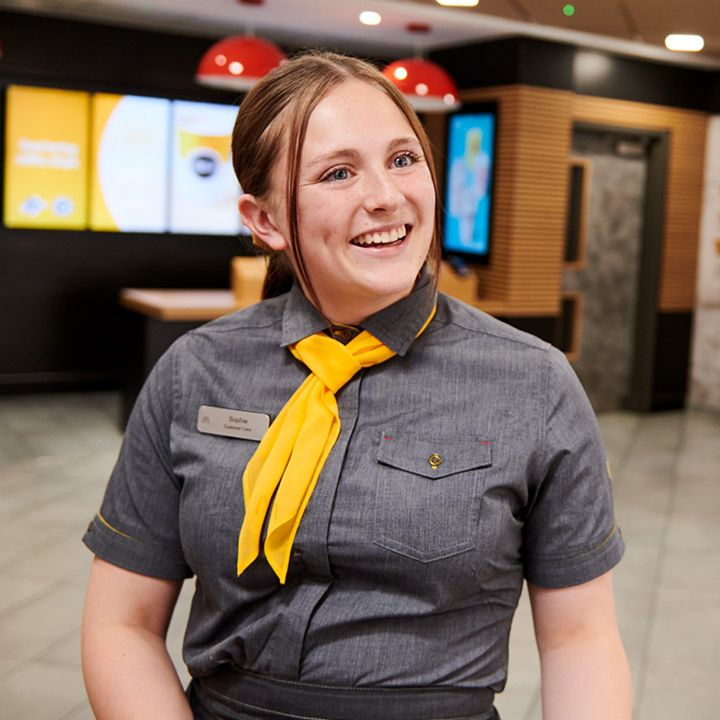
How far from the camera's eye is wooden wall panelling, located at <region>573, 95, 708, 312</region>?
7453mm

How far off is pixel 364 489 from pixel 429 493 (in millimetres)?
85

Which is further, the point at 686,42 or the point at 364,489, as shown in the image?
the point at 686,42

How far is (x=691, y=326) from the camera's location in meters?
8.02

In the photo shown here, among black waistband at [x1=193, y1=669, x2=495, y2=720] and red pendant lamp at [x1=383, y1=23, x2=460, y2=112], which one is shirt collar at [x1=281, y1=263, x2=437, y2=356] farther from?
red pendant lamp at [x1=383, y1=23, x2=460, y2=112]

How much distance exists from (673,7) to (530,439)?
3.13ft

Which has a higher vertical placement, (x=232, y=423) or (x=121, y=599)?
A: (x=232, y=423)

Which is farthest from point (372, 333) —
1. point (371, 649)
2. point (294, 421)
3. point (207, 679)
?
point (207, 679)

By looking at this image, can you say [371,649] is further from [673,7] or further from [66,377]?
[66,377]

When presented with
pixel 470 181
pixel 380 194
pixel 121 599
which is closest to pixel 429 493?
pixel 380 194

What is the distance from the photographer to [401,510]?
1.18m

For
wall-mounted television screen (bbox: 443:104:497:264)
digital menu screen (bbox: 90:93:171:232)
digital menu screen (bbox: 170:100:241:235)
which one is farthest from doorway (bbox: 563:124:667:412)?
digital menu screen (bbox: 90:93:171:232)


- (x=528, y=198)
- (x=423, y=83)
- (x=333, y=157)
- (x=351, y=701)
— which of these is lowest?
(x=351, y=701)

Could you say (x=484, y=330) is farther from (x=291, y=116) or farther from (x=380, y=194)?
(x=291, y=116)

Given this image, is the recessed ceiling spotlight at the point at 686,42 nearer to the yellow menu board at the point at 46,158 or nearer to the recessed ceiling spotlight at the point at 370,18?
the recessed ceiling spotlight at the point at 370,18
